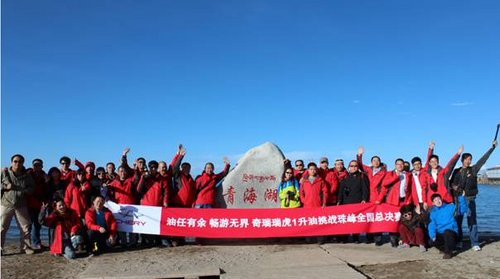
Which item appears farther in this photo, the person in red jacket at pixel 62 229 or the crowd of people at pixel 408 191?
the crowd of people at pixel 408 191

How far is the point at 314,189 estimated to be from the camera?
28.9ft

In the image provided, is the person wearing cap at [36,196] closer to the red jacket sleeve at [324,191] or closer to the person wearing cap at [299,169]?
the person wearing cap at [299,169]

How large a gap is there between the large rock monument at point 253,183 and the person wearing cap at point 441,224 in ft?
10.3

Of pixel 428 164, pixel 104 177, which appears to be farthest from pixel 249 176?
pixel 428 164

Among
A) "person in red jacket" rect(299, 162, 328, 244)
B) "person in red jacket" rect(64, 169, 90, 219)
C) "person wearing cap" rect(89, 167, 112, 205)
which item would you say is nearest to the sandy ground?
"person in red jacket" rect(299, 162, 328, 244)

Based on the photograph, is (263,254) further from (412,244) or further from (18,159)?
(18,159)

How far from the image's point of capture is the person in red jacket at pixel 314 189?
28.8ft

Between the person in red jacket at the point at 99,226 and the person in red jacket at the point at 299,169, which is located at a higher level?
the person in red jacket at the point at 299,169

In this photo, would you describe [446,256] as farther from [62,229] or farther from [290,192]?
[62,229]

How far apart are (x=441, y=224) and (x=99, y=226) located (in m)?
6.25

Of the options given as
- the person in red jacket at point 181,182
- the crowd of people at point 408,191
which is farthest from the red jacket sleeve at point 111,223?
the crowd of people at point 408,191

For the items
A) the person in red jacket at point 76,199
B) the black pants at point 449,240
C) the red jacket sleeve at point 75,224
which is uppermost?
the person in red jacket at point 76,199

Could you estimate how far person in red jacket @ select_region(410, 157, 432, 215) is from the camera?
845 centimetres

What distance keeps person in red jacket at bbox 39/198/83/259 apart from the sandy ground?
0.18m
